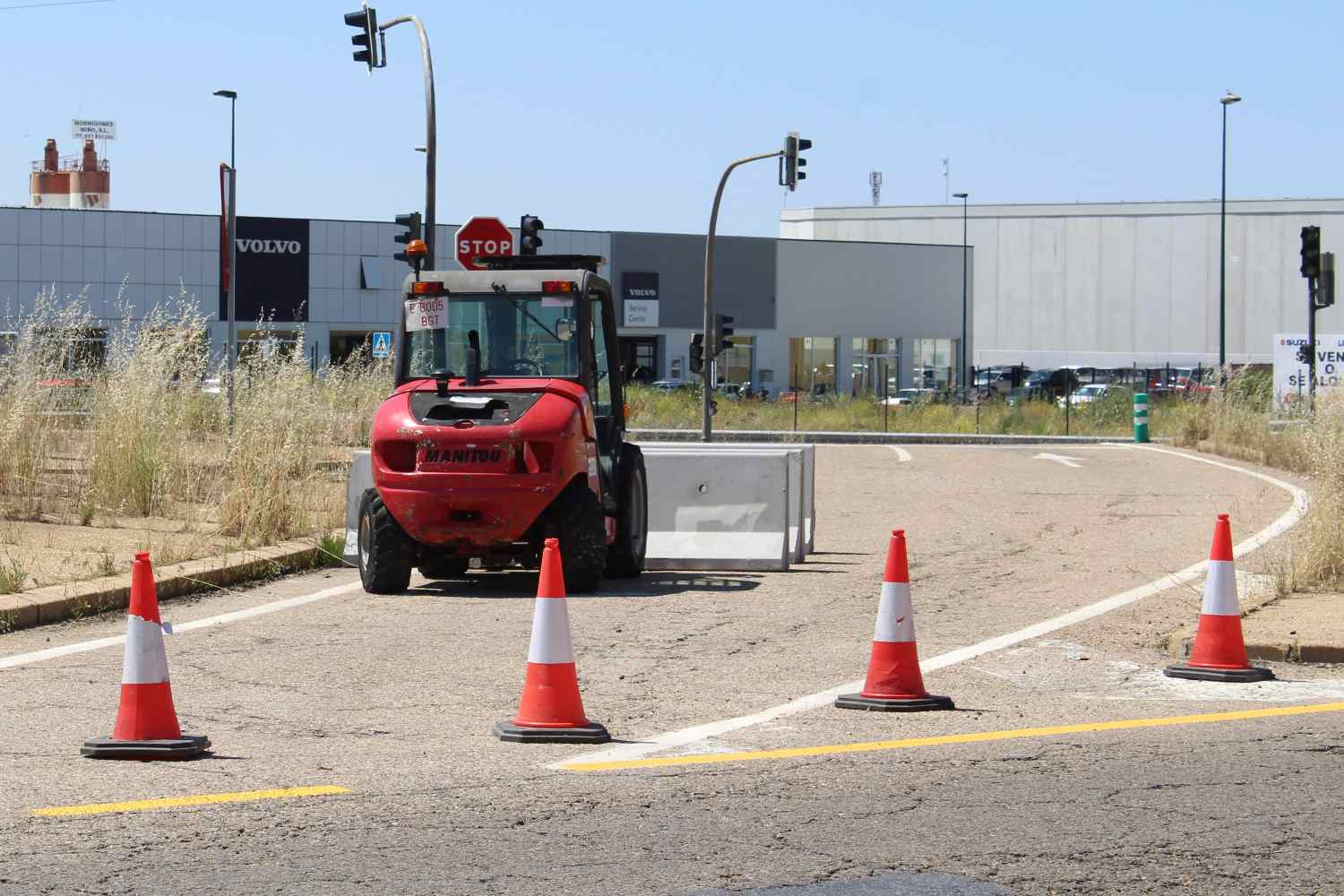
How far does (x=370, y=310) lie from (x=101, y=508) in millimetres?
58566

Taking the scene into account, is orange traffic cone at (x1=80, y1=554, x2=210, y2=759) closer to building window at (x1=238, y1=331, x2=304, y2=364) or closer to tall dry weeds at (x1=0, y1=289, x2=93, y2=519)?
tall dry weeds at (x1=0, y1=289, x2=93, y2=519)

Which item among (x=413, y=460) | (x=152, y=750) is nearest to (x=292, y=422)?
(x=413, y=460)

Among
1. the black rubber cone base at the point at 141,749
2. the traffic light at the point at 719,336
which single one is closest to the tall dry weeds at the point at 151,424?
the black rubber cone base at the point at 141,749

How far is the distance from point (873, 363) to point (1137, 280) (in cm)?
1669

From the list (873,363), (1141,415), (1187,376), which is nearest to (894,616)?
(1141,415)

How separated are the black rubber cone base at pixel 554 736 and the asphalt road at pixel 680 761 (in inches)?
3.9

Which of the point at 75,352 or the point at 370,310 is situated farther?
the point at 370,310

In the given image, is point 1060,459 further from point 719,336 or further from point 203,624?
point 203,624

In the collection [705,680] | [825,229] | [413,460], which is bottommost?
[705,680]

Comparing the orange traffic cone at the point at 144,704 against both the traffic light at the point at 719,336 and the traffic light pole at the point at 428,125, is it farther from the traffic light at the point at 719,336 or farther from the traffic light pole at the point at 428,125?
the traffic light at the point at 719,336

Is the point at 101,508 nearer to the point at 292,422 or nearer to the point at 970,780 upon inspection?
the point at 292,422

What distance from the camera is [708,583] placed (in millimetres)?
13578

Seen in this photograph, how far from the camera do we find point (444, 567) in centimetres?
1341

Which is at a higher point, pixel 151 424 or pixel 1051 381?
pixel 1051 381
